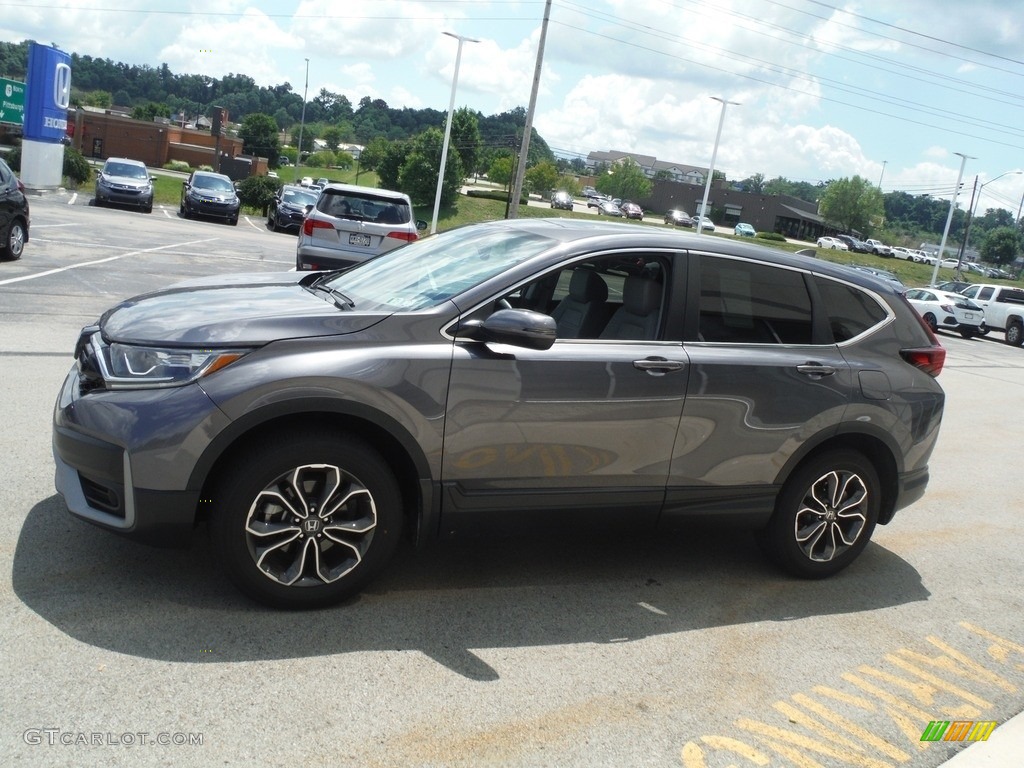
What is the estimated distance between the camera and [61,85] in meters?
34.0

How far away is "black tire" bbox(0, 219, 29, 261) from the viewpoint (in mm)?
13773

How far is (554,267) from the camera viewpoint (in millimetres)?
4598

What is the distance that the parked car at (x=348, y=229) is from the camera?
1441 centimetres

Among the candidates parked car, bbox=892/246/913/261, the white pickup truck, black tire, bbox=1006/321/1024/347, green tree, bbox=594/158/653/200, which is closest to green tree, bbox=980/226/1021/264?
parked car, bbox=892/246/913/261

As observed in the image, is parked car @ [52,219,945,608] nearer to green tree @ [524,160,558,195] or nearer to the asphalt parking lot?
the asphalt parking lot

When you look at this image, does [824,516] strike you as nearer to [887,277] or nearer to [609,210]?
[887,277]

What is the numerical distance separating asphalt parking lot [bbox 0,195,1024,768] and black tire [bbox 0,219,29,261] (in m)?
8.61

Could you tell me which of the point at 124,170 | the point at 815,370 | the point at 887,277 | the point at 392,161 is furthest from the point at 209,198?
the point at 392,161

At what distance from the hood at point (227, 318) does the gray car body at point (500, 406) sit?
0.04 ft

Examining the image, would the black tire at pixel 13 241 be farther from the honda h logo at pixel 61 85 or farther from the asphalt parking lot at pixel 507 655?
the honda h logo at pixel 61 85

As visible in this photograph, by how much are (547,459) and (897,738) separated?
1804 mm

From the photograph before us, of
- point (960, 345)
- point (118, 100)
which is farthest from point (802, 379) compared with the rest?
point (118, 100)

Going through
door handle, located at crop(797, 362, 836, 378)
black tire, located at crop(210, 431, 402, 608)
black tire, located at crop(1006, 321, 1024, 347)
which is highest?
door handle, located at crop(797, 362, 836, 378)

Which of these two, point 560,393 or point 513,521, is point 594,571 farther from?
point 560,393
